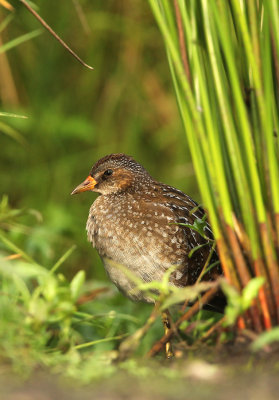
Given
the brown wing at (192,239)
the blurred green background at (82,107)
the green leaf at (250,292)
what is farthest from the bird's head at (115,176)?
the blurred green background at (82,107)

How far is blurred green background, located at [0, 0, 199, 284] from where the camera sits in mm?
6250

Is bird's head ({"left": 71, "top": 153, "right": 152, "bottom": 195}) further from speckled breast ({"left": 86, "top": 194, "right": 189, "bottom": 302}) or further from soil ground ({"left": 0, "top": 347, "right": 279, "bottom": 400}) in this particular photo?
soil ground ({"left": 0, "top": 347, "right": 279, "bottom": 400})

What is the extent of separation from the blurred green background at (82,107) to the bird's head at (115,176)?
186 centimetres

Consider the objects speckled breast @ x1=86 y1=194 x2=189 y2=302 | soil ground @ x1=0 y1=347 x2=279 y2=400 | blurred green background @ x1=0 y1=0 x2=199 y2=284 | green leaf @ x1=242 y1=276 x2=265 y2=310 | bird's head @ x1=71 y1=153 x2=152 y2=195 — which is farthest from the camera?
blurred green background @ x1=0 y1=0 x2=199 y2=284

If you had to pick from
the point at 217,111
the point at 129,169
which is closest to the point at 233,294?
the point at 217,111

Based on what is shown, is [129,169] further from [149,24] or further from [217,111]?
[149,24]

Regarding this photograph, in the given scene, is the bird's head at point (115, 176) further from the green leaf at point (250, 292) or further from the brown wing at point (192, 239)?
the green leaf at point (250, 292)

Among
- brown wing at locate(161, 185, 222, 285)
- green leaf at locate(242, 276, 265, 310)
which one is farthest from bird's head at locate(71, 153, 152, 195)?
green leaf at locate(242, 276, 265, 310)

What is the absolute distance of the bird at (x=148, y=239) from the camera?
10.9 feet

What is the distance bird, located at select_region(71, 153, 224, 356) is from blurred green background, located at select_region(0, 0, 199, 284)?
2161 millimetres

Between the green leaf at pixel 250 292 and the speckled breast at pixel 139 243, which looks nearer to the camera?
the green leaf at pixel 250 292

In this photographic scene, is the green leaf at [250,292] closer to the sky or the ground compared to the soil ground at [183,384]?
closer to the sky

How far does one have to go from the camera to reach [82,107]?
6801 mm

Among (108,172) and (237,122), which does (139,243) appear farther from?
(237,122)
